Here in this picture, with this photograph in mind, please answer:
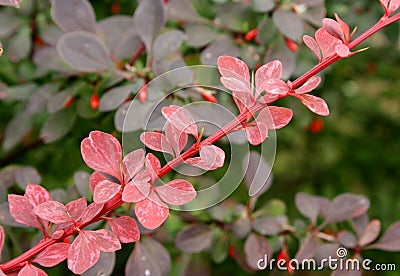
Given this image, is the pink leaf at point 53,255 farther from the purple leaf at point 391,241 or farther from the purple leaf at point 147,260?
the purple leaf at point 391,241

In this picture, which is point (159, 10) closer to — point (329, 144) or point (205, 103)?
point (205, 103)

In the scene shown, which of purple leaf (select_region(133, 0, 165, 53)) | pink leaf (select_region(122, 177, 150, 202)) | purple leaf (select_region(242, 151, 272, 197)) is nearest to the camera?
pink leaf (select_region(122, 177, 150, 202))

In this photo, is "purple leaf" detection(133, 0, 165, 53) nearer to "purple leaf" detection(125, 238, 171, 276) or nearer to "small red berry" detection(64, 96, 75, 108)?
"small red berry" detection(64, 96, 75, 108)

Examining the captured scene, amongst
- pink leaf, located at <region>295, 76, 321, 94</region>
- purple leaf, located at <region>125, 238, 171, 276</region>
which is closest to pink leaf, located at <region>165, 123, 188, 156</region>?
pink leaf, located at <region>295, 76, 321, 94</region>

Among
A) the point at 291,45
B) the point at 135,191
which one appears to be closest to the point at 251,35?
the point at 291,45

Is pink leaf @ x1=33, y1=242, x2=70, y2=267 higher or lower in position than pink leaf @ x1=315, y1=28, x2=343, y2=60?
lower

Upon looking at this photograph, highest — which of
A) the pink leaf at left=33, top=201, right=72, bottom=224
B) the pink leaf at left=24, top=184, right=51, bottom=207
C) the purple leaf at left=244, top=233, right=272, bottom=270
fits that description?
the pink leaf at left=33, top=201, right=72, bottom=224

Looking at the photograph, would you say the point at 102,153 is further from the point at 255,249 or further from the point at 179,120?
the point at 255,249
